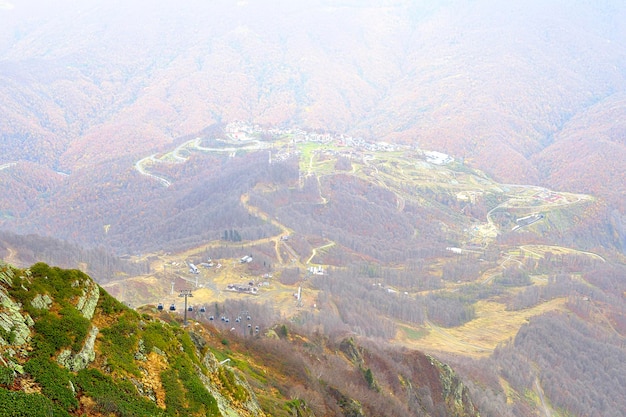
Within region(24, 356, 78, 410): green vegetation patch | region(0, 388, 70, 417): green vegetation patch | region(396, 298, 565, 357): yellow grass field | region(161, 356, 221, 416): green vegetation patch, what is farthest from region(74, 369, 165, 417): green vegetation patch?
region(396, 298, 565, 357): yellow grass field

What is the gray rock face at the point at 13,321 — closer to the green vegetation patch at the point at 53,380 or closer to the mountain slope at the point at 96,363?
the mountain slope at the point at 96,363

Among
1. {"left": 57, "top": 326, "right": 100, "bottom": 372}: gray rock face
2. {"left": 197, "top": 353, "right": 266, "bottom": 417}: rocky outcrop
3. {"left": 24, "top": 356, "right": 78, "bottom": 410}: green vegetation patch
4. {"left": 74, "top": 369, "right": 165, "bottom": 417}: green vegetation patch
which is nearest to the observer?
{"left": 24, "top": 356, "right": 78, "bottom": 410}: green vegetation patch

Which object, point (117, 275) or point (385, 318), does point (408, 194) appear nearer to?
point (385, 318)

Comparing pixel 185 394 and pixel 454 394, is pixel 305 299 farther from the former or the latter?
pixel 185 394

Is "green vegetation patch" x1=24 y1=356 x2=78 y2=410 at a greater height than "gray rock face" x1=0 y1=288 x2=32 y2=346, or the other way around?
"gray rock face" x1=0 y1=288 x2=32 y2=346

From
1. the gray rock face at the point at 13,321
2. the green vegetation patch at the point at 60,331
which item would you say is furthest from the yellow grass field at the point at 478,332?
the gray rock face at the point at 13,321

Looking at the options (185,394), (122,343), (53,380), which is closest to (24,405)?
(53,380)

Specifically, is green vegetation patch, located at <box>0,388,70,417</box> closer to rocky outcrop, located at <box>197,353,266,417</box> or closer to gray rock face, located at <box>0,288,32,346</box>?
gray rock face, located at <box>0,288,32,346</box>
